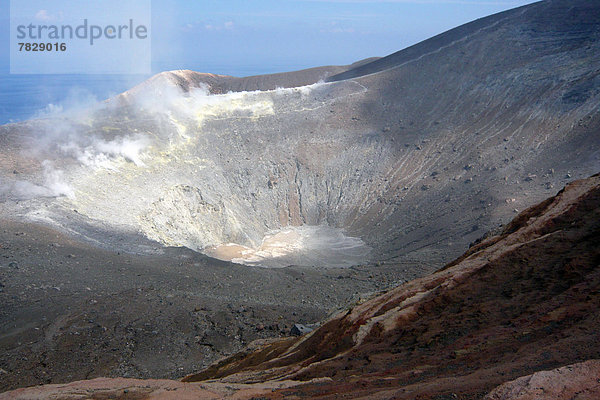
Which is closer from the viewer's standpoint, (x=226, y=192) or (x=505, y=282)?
(x=505, y=282)

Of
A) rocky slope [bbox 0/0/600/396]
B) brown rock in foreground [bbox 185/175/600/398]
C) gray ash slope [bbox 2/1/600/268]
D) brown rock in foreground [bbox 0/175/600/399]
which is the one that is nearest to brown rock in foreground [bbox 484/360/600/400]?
brown rock in foreground [bbox 0/175/600/399]

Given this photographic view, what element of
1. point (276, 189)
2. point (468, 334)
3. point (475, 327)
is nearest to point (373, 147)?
point (276, 189)

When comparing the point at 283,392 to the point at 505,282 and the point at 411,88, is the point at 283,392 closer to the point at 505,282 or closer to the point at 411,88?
the point at 505,282

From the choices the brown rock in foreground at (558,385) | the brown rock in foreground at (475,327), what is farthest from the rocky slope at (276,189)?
the brown rock in foreground at (558,385)

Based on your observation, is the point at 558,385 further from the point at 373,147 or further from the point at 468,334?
the point at 373,147

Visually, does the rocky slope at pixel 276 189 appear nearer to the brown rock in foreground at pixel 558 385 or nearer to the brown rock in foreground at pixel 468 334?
the brown rock in foreground at pixel 468 334

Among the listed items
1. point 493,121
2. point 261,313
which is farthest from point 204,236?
point 493,121
